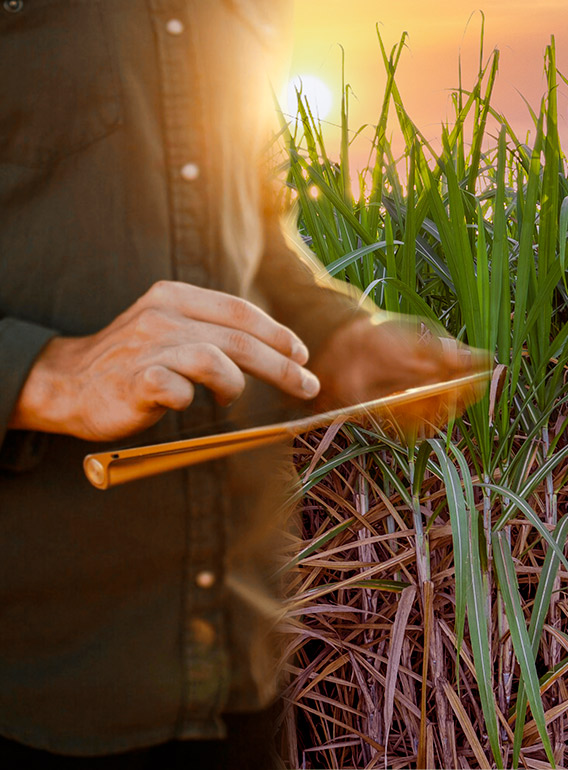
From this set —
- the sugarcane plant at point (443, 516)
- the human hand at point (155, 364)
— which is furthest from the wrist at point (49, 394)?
the sugarcane plant at point (443, 516)

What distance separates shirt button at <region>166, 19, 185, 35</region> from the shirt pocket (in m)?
0.04

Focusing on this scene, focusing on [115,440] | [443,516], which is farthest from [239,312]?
[443,516]

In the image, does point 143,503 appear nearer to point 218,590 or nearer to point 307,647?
point 218,590

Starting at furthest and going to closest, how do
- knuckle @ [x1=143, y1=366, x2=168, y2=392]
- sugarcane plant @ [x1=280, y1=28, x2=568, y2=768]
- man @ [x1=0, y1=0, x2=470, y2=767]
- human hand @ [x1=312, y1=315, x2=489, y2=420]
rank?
sugarcane plant @ [x1=280, y1=28, x2=568, y2=768]
human hand @ [x1=312, y1=315, x2=489, y2=420]
man @ [x1=0, y1=0, x2=470, y2=767]
knuckle @ [x1=143, y1=366, x2=168, y2=392]

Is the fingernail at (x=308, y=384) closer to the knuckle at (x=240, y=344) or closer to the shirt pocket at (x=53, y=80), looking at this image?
the knuckle at (x=240, y=344)

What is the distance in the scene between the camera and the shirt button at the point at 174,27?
53 cm

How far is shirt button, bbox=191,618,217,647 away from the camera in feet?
1.79

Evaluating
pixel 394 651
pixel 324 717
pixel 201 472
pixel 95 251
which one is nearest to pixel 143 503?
pixel 201 472

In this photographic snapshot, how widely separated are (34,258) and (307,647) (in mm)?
928

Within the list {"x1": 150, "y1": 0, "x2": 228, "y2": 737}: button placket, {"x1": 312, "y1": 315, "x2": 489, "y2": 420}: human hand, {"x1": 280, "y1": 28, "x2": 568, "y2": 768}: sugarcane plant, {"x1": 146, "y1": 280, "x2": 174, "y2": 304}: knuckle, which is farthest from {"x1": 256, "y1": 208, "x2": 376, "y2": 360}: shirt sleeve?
{"x1": 280, "y1": 28, "x2": 568, "y2": 768}: sugarcane plant

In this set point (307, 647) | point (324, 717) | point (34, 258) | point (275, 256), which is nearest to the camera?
point (34, 258)

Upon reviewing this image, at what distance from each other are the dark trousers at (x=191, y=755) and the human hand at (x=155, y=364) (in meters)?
0.25

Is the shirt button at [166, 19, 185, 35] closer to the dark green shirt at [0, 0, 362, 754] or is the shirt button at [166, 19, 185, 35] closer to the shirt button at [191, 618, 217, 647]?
the dark green shirt at [0, 0, 362, 754]

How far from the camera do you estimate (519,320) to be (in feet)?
3.36
